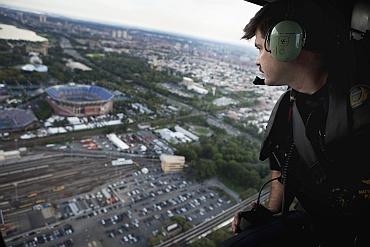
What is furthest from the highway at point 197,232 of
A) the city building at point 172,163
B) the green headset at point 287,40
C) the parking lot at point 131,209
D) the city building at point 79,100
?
the city building at point 79,100

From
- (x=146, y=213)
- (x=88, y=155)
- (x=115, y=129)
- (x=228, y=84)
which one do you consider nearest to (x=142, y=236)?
(x=146, y=213)

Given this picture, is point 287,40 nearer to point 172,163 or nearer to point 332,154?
point 332,154

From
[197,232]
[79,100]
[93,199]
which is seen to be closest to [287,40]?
[197,232]

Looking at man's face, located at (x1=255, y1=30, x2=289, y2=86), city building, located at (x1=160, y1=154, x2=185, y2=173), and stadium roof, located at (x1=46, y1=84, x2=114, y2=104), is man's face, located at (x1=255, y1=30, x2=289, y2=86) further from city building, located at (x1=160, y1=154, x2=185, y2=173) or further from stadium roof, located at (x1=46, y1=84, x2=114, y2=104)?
stadium roof, located at (x1=46, y1=84, x2=114, y2=104)

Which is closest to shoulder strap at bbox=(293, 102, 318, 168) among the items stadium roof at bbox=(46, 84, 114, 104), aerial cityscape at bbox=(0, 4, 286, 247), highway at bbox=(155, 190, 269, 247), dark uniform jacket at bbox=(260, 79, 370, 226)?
dark uniform jacket at bbox=(260, 79, 370, 226)

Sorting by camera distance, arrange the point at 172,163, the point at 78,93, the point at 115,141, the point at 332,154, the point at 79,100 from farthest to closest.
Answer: the point at 78,93
the point at 79,100
the point at 115,141
the point at 172,163
the point at 332,154

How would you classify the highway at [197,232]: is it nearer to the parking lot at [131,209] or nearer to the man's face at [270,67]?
the parking lot at [131,209]

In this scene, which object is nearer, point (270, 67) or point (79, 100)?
point (270, 67)
